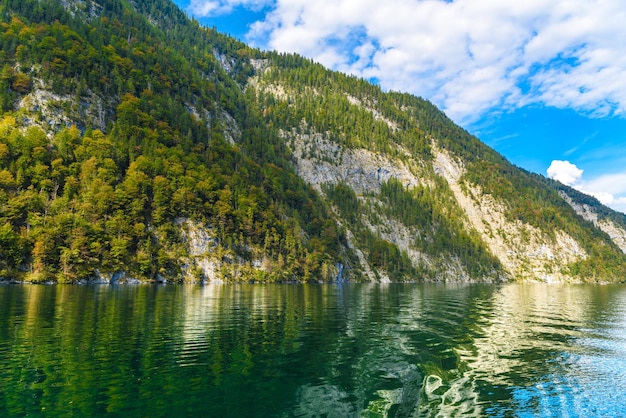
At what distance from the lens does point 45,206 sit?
9875cm

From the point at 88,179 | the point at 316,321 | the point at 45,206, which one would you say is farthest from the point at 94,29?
the point at 316,321

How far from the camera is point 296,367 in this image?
23188 millimetres

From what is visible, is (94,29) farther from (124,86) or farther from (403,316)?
(403,316)

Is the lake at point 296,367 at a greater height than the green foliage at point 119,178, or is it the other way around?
the green foliage at point 119,178

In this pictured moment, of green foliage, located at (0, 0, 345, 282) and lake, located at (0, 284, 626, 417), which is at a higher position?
green foliage, located at (0, 0, 345, 282)

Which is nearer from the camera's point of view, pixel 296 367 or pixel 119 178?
pixel 296 367

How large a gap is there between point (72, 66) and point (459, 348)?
527 ft

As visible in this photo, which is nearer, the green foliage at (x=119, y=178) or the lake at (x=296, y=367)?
the lake at (x=296, y=367)

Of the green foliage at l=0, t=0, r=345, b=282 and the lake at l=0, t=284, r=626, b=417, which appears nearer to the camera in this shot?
the lake at l=0, t=284, r=626, b=417

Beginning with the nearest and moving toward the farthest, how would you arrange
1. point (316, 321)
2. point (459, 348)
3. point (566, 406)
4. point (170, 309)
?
point (566, 406)
point (459, 348)
point (316, 321)
point (170, 309)

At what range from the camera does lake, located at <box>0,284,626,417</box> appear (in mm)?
17047

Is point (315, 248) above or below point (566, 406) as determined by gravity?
above

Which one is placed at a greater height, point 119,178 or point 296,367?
point 119,178

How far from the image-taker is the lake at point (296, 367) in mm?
17047
